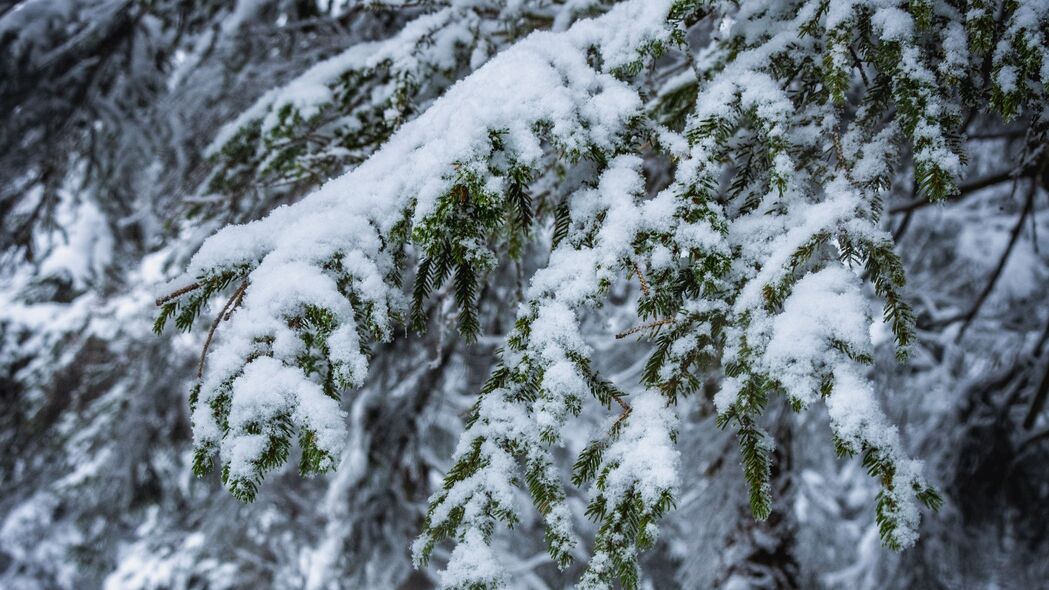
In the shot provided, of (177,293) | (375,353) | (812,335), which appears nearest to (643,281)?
(812,335)

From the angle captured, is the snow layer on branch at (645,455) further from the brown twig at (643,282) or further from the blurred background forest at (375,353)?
the blurred background forest at (375,353)

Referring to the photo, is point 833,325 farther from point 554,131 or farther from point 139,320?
point 139,320

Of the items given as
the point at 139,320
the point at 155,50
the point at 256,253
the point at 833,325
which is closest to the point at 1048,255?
the point at 833,325

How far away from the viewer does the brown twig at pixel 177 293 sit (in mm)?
1140

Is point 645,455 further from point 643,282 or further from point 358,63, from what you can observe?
point 358,63

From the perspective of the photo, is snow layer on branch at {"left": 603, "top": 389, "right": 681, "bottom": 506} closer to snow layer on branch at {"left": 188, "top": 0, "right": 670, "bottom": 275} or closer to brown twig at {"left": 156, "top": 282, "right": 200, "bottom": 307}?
snow layer on branch at {"left": 188, "top": 0, "right": 670, "bottom": 275}

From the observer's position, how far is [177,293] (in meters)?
1.14

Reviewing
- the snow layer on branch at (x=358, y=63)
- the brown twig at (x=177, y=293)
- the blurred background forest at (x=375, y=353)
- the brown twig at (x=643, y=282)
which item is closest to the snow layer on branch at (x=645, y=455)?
the brown twig at (x=643, y=282)

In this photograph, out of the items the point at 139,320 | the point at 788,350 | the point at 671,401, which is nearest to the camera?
the point at 788,350

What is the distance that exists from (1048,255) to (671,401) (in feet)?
16.6

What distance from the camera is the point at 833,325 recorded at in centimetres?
97

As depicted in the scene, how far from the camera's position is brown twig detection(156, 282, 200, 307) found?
3.74 feet

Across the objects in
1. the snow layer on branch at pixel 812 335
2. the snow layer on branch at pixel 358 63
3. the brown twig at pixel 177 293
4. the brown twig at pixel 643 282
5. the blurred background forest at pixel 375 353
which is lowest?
the blurred background forest at pixel 375 353

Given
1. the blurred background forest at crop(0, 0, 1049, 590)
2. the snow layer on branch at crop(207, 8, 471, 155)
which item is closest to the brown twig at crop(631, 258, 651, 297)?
the blurred background forest at crop(0, 0, 1049, 590)
